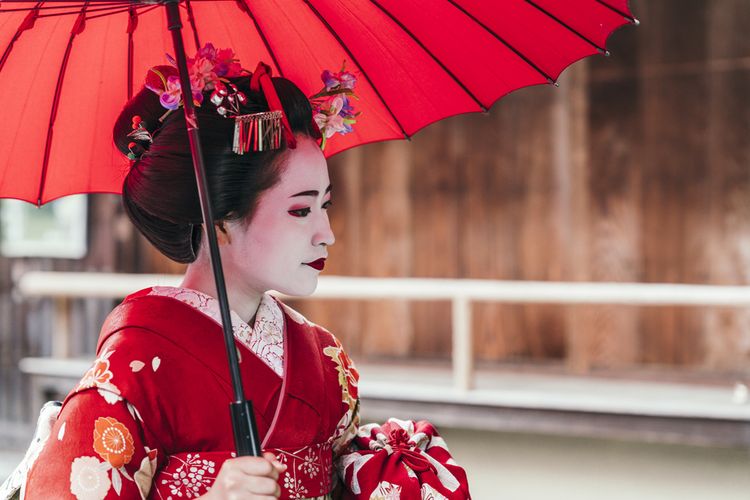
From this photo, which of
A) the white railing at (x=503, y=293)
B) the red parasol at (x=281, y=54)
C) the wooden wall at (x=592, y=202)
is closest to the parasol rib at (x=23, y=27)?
the red parasol at (x=281, y=54)

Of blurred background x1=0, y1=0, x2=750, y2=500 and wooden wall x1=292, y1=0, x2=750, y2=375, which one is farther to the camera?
wooden wall x1=292, y1=0, x2=750, y2=375

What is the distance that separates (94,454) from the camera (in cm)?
140

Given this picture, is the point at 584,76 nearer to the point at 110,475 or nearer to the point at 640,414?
the point at 640,414

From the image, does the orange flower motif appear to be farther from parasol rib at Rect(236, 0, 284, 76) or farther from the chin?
parasol rib at Rect(236, 0, 284, 76)

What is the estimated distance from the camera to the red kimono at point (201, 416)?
4.66 ft

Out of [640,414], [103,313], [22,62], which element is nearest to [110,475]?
[22,62]

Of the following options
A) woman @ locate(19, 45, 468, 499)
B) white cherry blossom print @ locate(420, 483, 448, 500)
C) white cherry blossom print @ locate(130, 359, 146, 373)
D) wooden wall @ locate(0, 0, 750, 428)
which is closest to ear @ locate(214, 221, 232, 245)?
woman @ locate(19, 45, 468, 499)

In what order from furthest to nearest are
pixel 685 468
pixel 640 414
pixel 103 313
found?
1. pixel 103 313
2. pixel 685 468
3. pixel 640 414

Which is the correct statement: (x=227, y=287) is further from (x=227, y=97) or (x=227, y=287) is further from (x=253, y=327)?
(x=227, y=97)

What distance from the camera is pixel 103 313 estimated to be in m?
7.37

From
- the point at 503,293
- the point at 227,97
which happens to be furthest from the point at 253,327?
the point at 503,293

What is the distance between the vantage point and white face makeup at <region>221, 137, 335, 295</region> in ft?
5.26

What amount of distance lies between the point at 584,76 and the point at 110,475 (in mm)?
5597

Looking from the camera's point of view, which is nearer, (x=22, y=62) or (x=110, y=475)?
(x=110, y=475)
